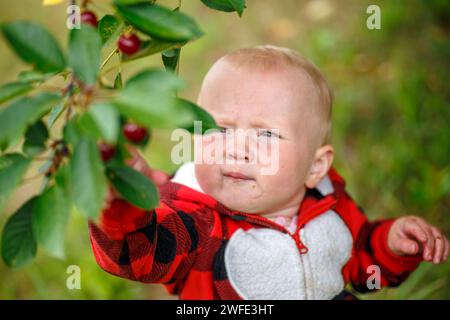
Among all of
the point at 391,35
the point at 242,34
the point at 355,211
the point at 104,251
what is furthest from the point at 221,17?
the point at 104,251

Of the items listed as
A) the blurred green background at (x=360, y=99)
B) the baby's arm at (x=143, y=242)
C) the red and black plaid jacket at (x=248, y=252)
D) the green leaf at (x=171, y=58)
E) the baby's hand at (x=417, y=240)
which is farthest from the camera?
the blurred green background at (x=360, y=99)

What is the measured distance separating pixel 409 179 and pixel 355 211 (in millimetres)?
839

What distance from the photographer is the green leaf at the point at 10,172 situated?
2.85 feet

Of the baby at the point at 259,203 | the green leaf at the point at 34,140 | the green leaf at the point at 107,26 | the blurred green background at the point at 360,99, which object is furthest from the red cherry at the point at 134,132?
the blurred green background at the point at 360,99

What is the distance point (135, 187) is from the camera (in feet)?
3.05

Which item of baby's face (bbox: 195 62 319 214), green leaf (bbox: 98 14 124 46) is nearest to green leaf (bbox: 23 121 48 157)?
green leaf (bbox: 98 14 124 46)

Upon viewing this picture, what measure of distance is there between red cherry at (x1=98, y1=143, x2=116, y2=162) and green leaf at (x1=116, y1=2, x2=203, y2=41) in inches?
7.5

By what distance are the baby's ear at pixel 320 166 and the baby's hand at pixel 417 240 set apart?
26 centimetres

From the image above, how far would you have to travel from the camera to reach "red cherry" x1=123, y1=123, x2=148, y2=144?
0.88 meters

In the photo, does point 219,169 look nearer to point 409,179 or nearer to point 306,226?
point 306,226

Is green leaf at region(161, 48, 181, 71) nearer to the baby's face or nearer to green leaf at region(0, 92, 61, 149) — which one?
the baby's face

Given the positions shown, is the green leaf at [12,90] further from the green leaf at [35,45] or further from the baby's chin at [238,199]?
the baby's chin at [238,199]

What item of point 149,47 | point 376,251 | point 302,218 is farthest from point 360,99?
point 149,47

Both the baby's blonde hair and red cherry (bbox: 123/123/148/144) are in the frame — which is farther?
the baby's blonde hair
